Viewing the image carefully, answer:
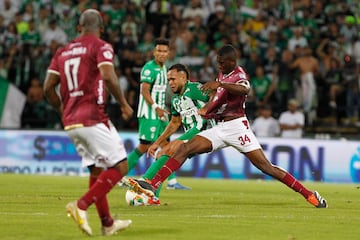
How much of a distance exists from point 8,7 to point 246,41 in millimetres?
6953

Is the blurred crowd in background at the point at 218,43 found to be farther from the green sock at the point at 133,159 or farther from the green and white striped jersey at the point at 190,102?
the green and white striped jersey at the point at 190,102

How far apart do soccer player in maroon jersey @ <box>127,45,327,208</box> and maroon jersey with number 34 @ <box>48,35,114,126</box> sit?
394 cm

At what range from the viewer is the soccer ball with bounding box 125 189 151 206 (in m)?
14.2

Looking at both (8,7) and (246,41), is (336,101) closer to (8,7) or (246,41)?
(246,41)

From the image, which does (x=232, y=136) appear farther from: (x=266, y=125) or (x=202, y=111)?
(x=266, y=125)

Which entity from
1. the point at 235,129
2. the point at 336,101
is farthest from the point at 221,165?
the point at 235,129

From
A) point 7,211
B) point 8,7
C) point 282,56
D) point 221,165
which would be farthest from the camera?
point 8,7

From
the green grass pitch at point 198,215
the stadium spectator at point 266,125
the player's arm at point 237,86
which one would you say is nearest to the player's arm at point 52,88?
the green grass pitch at point 198,215

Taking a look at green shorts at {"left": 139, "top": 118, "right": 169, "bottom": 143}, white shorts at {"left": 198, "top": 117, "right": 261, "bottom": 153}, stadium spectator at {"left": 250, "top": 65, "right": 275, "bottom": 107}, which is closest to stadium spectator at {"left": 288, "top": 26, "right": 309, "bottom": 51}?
stadium spectator at {"left": 250, "top": 65, "right": 275, "bottom": 107}

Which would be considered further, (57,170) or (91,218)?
(57,170)

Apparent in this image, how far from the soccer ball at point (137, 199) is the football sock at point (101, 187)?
12.8ft

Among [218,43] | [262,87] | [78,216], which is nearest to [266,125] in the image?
[262,87]

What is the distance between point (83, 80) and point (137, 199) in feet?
14.2

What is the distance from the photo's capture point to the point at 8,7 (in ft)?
94.4
